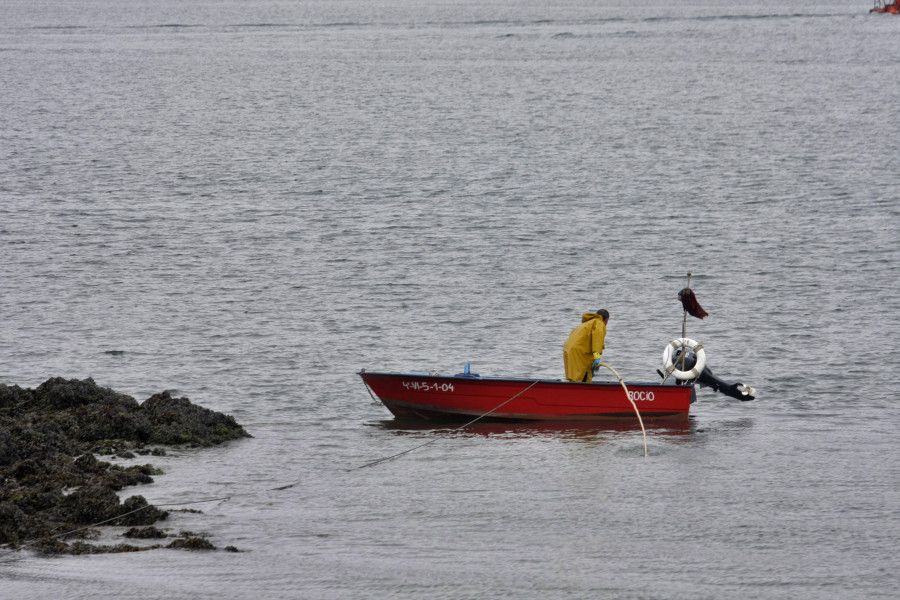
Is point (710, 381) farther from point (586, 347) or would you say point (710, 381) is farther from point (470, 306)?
point (470, 306)

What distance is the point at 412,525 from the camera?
1622 centimetres

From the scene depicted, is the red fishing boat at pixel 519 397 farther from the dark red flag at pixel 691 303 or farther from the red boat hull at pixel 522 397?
the dark red flag at pixel 691 303

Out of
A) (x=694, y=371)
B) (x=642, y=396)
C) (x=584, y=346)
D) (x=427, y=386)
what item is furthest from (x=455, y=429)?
(x=694, y=371)

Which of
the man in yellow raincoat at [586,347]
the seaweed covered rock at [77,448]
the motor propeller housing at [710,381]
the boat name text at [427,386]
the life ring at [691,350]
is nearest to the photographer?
the seaweed covered rock at [77,448]

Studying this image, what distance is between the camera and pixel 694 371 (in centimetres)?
2222

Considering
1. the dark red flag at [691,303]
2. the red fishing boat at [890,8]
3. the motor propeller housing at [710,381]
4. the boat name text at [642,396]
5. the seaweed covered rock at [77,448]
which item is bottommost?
the seaweed covered rock at [77,448]

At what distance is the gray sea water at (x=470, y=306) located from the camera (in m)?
15.3

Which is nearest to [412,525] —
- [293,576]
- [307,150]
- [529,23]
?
[293,576]

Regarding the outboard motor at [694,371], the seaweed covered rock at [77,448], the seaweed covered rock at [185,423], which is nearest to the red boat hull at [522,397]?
the outboard motor at [694,371]

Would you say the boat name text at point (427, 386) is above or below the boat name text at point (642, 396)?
above

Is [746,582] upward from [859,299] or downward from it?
downward

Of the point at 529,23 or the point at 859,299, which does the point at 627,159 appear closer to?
the point at 859,299

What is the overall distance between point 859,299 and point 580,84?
55783 millimetres

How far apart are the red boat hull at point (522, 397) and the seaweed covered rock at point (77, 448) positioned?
3.10 m
